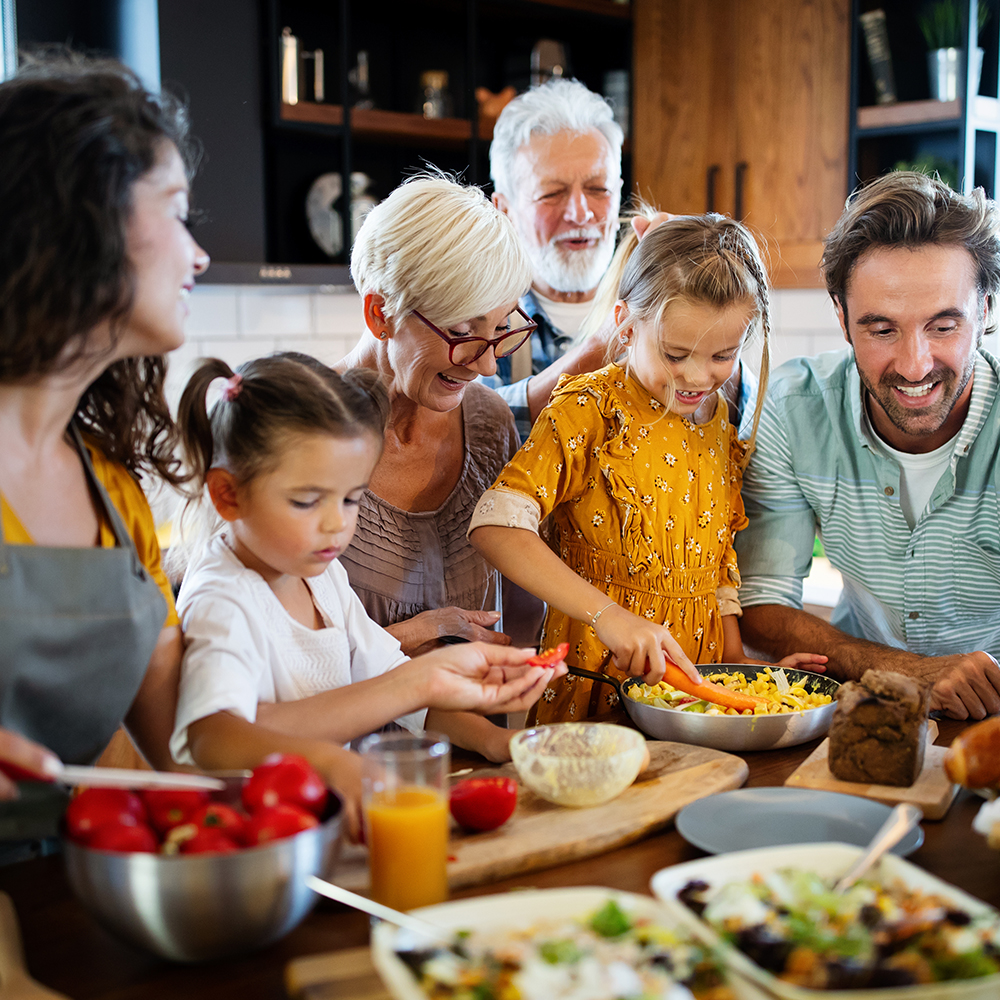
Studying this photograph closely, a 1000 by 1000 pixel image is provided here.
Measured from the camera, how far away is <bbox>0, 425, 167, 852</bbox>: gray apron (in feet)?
3.72

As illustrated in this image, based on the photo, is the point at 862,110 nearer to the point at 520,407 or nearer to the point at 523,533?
the point at 520,407

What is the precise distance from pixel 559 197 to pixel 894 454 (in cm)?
124

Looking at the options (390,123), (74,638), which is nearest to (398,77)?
(390,123)

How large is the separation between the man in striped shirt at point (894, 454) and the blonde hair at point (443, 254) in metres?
0.67

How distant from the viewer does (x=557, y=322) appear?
288 cm

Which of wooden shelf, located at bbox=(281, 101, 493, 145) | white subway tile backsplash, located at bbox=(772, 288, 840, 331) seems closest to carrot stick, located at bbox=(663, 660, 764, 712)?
wooden shelf, located at bbox=(281, 101, 493, 145)

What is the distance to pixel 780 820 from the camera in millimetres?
1192

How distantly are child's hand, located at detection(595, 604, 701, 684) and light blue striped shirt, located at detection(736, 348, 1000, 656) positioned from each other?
0.52 metres

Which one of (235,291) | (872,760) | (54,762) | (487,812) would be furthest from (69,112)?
(235,291)

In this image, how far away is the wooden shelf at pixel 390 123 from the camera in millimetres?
3295

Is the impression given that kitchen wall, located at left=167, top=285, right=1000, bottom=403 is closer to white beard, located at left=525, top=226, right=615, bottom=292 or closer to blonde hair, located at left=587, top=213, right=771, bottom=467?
white beard, located at left=525, top=226, right=615, bottom=292

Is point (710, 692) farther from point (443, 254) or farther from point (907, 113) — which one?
point (907, 113)

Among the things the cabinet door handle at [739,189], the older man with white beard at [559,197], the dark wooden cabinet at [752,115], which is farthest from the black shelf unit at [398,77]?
the older man with white beard at [559,197]

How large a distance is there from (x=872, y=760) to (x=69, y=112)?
3.93ft
